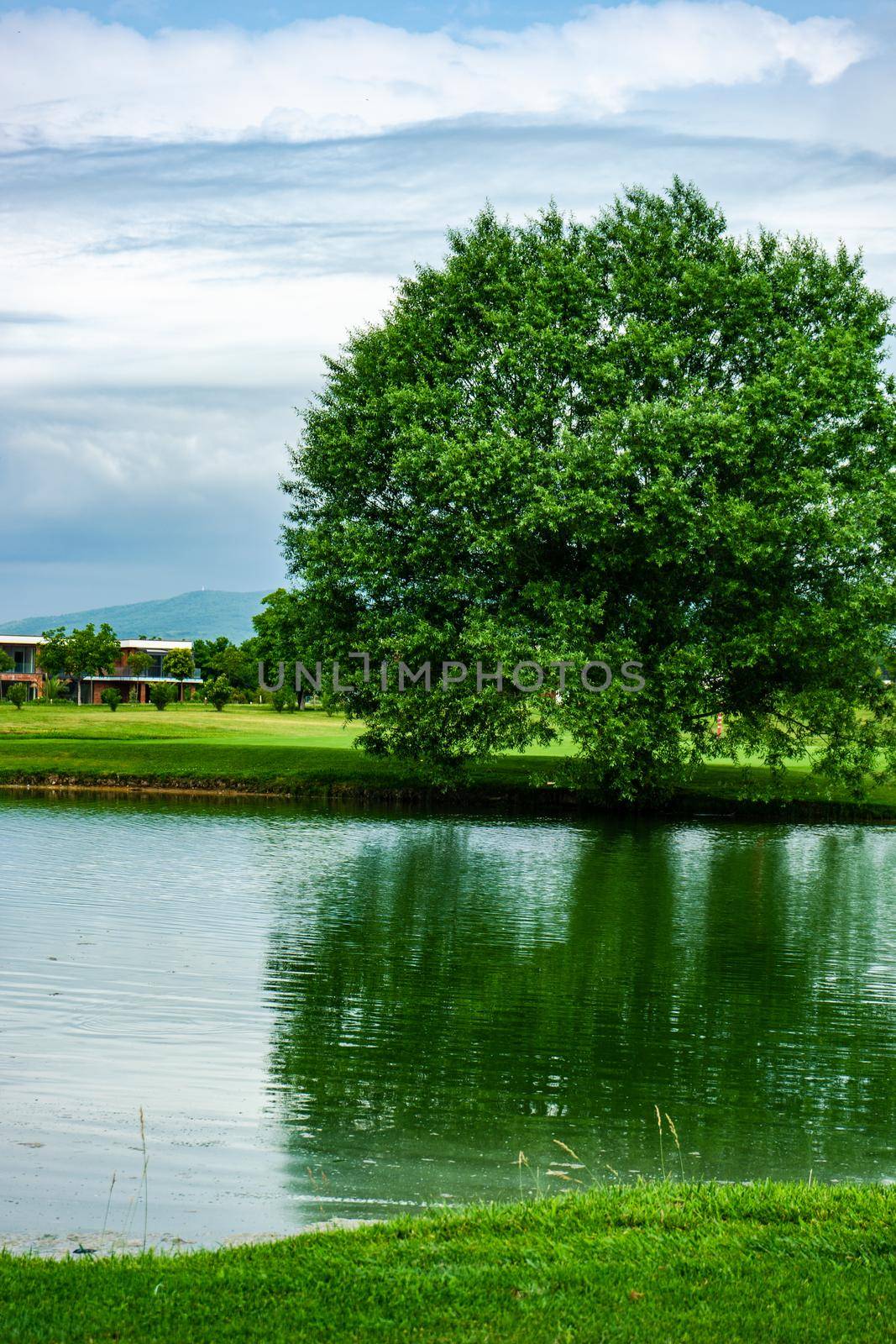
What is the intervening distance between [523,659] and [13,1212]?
2448 centimetres

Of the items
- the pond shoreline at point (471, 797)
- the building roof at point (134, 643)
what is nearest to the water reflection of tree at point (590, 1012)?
the pond shoreline at point (471, 797)

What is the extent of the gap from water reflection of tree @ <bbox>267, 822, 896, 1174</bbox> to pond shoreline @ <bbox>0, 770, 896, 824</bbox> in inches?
490

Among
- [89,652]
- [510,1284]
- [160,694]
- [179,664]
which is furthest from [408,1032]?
[179,664]

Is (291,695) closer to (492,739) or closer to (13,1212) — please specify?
(492,739)

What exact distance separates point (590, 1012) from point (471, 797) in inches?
978

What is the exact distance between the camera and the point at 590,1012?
13453 mm

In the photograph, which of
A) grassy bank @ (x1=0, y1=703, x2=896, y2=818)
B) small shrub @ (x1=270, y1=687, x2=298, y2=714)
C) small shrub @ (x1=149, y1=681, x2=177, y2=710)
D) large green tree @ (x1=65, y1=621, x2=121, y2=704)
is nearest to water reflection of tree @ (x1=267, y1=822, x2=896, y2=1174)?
grassy bank @ (x1=0, y1=703, x2=896, y2=818)

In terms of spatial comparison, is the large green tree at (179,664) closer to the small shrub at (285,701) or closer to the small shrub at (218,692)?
the small shrub at (285,701)

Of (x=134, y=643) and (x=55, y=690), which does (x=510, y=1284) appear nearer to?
(x=55, y=690)

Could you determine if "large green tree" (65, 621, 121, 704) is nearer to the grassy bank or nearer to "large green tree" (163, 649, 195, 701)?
"large green tree" (163, 649, 195, 701)

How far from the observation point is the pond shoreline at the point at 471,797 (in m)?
37.1

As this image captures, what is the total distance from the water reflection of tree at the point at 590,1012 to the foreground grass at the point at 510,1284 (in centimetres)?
220

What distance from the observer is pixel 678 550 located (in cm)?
3105

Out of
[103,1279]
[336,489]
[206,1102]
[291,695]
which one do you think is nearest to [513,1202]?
[103,1279]
